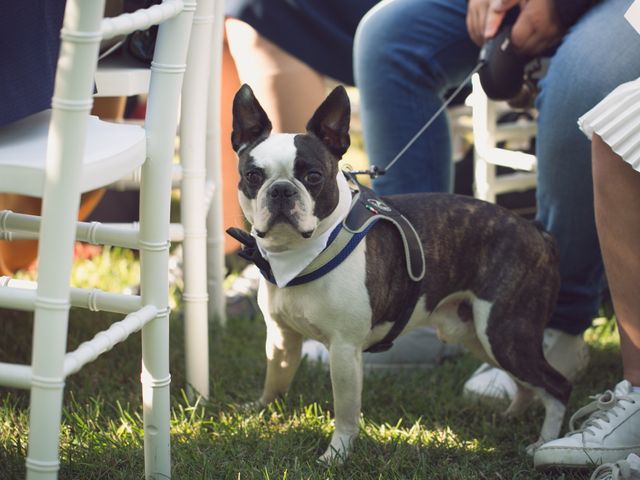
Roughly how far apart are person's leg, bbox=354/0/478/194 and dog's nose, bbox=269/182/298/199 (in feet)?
2.75

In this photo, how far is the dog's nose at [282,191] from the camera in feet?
5.64

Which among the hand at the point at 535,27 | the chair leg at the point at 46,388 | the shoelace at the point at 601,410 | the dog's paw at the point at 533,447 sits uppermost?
the hand at the point at 535,27

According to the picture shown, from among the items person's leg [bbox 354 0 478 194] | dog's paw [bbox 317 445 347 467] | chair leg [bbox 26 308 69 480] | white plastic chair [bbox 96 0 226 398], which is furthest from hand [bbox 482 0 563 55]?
chair leg [bbox 26 308 69 480]

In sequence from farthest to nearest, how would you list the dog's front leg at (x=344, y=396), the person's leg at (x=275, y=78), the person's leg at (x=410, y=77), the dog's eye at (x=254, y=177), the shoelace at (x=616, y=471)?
the person's leg at (x=275, y=78), the person's leg at (x=410, y=77), the dog's front leg at (x=344, y=396), the dog's eye at (x=254, y=177), the shoelace at (x=616, y=471)

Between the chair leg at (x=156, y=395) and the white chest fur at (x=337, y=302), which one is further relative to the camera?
the white chest fur at (x=337, y=302)

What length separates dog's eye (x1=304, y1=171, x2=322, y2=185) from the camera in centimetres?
176

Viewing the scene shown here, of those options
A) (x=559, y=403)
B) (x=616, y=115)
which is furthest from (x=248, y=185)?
(x=559, y=403)

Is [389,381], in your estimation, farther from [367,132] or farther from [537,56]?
[537,56]

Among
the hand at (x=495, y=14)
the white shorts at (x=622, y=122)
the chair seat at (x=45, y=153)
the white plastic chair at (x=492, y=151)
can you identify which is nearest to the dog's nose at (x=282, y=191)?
the chair seat at (x=45, y=153)

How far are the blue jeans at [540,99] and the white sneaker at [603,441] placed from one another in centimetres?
49

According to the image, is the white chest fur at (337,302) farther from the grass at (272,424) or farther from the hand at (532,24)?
the hand at (532,24)

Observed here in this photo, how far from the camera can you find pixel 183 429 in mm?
2021

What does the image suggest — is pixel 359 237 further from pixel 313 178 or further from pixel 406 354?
pixel 406 354

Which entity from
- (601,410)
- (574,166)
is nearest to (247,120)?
(574,166)
